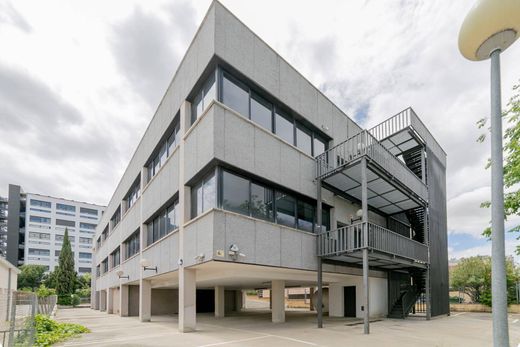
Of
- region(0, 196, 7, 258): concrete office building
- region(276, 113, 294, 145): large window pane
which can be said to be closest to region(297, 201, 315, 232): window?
region(276, 113, 294, 145): large window pane

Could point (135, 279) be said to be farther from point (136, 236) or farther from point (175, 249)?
point (175, 249)

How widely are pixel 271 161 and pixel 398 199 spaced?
888 centimetres

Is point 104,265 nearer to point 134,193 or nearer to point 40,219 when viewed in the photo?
point 134,193

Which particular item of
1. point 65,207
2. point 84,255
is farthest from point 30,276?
point 65,207

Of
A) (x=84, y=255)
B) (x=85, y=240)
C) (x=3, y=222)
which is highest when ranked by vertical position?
(x=3, y=222)

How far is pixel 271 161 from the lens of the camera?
1282 cm

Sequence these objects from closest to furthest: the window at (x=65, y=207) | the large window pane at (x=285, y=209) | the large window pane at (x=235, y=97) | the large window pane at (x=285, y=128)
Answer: the large window pane at (x=235, y=97)
the large window pane at (x=285, y=209)
the large window pane at (x=285, y=128)
the window at (x=65, y=207)

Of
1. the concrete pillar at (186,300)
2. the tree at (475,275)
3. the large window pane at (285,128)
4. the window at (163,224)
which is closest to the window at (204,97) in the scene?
the large window pane at (285,128)

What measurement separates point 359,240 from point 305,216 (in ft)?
8.09

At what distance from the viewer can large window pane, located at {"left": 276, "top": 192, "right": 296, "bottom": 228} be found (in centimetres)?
1326

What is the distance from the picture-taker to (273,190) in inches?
520

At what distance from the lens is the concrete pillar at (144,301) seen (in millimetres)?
19000

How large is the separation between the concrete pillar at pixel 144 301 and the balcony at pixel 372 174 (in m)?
11.7

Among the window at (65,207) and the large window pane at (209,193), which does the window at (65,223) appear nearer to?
the window at (65,207)
